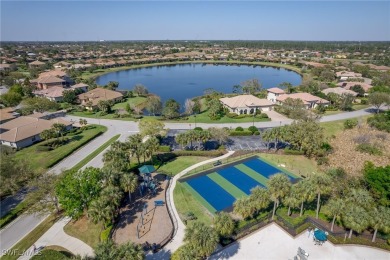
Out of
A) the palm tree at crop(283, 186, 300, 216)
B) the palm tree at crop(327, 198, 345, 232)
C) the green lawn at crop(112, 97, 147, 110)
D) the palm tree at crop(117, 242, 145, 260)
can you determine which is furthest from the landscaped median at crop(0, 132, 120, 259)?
the green lawn at crop(112, 97, 147, 110)

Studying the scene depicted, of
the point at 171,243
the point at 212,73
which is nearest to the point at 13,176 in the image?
the point at 171,243

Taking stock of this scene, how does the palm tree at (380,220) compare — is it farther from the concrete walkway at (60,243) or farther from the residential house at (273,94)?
the residential house at (273,94)

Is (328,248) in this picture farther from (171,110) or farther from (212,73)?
(212,73)

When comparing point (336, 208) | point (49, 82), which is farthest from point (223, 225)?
point (49, 82)

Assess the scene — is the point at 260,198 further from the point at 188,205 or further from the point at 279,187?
the point at 188,205

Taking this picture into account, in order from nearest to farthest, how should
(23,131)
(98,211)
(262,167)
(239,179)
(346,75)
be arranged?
1. (98,211)
2. (239,179)
3. (262,167)
4. (23,131)
5. (346,75)

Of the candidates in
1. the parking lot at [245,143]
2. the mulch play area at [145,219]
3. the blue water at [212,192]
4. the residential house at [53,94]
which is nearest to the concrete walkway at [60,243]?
the mulch play area at [145,219]
